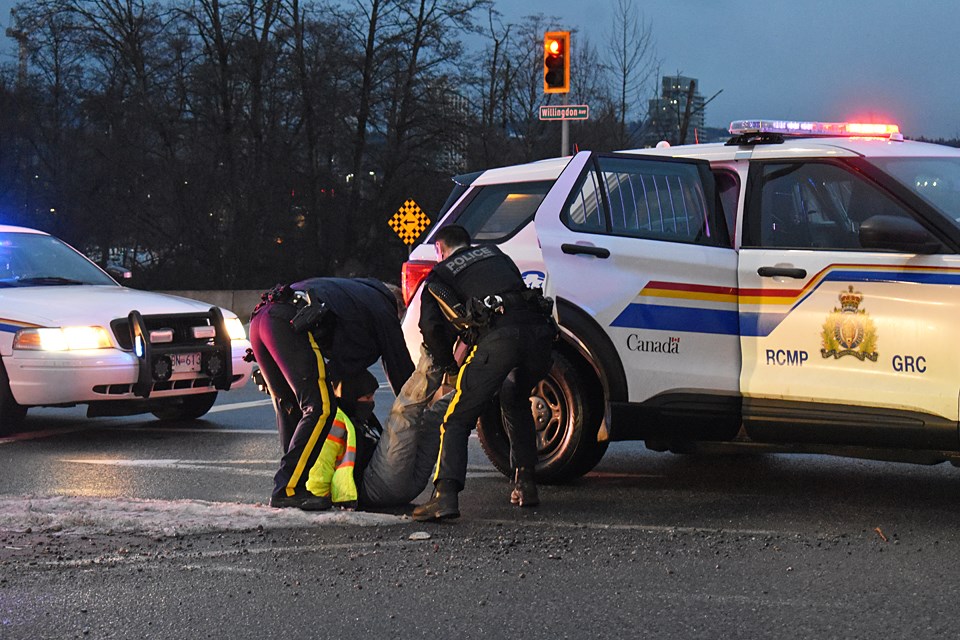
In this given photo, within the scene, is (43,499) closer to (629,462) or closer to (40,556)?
(40,556)

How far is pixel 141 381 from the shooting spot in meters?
9.05

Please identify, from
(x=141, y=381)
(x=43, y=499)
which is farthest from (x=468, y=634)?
(x=141, y=381)

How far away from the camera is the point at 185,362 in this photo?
9328mm

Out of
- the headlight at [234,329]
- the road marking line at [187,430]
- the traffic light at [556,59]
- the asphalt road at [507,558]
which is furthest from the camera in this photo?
the traffic light at [556,59]

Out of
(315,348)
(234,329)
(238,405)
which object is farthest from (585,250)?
(238,405)

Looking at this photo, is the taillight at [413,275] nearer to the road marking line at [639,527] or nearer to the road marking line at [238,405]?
the road marking line at [639,527]

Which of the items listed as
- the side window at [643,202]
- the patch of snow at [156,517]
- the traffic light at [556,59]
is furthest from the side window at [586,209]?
the traffic light at [556,59]

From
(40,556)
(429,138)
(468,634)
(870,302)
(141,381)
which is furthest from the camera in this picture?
(429,138)

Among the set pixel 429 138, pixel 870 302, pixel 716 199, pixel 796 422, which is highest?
pixel 429 138

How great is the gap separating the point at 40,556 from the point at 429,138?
37.5 m

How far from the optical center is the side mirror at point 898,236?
5.83 metres

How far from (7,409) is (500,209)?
418 centimetres

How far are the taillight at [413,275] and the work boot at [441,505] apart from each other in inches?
63.3

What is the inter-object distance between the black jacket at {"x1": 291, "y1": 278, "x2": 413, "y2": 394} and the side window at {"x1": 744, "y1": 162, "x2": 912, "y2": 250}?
73.7 inches
